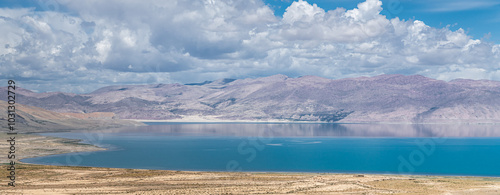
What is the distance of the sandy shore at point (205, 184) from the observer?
194ft

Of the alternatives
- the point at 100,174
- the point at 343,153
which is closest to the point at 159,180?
the point at 100,174

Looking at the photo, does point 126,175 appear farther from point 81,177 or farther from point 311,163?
point 311,163

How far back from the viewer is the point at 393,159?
112125mm

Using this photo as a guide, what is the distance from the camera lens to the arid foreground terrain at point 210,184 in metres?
59.1

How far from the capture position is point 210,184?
6469cm

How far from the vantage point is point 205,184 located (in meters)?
64.7

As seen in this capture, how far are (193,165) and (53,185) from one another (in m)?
36.6

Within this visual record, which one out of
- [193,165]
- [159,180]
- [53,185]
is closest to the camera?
[53,185]

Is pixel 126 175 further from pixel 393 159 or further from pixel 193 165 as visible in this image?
A: pixel 393 159

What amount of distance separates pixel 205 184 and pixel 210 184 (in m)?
0.64

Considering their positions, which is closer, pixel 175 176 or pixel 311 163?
pixel 175 176

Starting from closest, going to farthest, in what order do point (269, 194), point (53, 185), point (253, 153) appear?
point (269, 194)
point (53, 185)
point (253, 153)

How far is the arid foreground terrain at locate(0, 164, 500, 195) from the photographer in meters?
59.1

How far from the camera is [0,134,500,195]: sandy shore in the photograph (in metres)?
59.2
